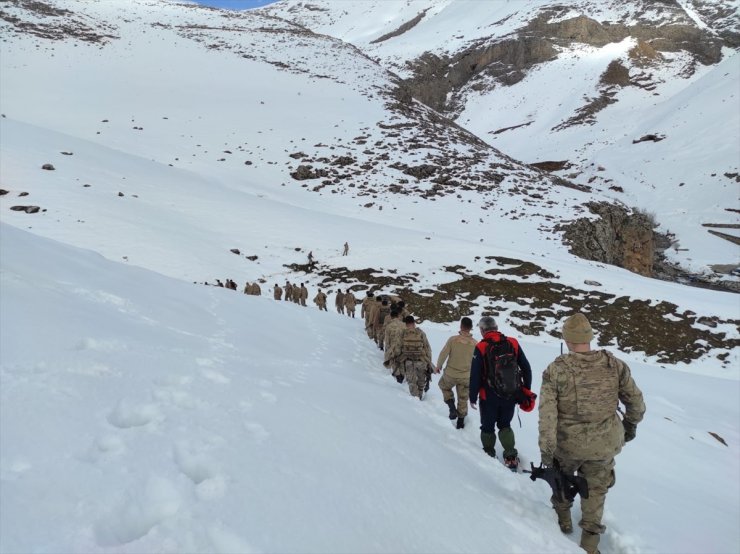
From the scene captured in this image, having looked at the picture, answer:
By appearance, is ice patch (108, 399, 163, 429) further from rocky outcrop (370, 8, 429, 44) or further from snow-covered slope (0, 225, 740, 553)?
rocky outcrop (370, 8, 429, 44)

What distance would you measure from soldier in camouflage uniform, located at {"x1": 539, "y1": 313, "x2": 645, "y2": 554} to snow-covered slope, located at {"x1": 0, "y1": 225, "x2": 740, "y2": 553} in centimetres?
58

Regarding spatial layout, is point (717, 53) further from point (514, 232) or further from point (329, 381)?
point (329, 381)

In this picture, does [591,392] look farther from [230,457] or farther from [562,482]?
[230,457]

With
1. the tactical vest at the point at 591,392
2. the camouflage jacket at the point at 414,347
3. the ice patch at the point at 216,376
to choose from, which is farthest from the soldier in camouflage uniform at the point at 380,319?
the tactical vest at the point at 591,392

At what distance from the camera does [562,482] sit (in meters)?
3.88

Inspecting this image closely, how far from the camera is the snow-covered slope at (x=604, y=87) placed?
157 ft

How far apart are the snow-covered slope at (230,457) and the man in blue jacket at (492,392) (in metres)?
0.34

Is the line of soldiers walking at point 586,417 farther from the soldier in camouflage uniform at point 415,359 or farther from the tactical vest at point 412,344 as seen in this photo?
the tactical vest at point 412,344

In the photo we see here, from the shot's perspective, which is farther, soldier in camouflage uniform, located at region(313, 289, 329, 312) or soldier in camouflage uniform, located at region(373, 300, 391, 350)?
soldier in camouflage uniform, located at region(313, 289, 329, 312)

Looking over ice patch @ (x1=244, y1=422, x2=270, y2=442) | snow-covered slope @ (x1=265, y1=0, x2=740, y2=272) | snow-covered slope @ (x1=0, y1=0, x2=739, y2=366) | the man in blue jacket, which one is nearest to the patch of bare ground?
snow-covered slope @ (x1=0, y1=0, x2=739, y2=366)

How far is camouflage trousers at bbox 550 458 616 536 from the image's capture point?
3848mm

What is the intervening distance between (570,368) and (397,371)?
16.3 feet

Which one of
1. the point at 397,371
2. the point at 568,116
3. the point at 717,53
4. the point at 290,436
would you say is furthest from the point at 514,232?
the point at 717,53

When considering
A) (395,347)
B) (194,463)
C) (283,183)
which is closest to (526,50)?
(283,183)
